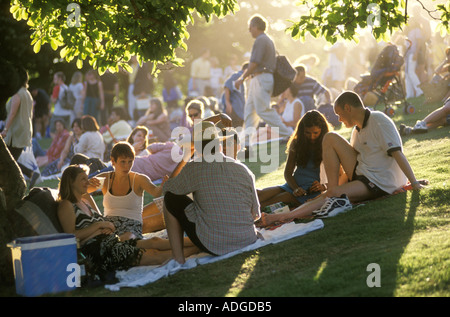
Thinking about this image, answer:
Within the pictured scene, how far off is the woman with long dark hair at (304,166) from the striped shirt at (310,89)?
26.5 feet

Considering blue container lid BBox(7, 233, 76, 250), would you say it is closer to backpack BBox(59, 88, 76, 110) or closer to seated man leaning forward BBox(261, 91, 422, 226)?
seated man leaning forward BBox(261, 91, 422, 226)

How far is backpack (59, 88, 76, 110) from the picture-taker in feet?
74.0

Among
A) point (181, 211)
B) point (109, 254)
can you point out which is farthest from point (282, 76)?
point (109, 254)

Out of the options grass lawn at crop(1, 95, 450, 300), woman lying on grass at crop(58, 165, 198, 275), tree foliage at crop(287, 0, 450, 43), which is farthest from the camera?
tree foliage at crop(287, 0, 450, 43)

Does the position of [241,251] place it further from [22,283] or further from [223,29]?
[223,29]

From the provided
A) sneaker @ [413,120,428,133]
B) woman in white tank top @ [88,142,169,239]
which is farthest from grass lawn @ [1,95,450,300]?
sneaker @ [413,120,428,133]

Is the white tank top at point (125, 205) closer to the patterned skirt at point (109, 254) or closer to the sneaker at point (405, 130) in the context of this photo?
the patterned skirt at point (109, 254)

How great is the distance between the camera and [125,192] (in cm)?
820

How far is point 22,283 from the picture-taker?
20.1ft

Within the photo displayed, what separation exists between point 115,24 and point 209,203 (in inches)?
98.9

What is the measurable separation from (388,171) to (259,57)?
24.0ft

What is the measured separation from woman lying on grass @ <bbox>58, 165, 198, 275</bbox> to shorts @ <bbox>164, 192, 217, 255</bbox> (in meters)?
0.25

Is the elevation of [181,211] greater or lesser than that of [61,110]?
lesser

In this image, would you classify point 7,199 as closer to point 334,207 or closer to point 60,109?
point 334,207
